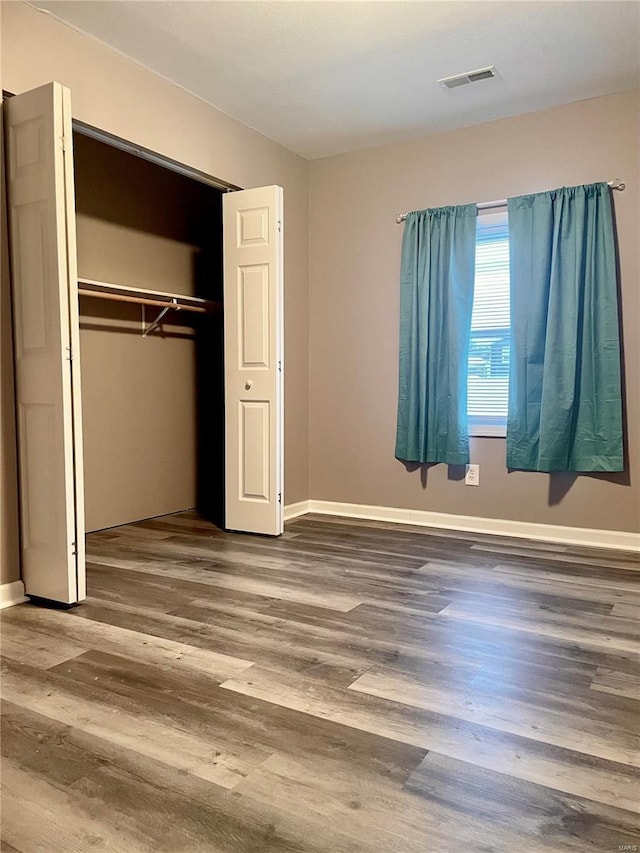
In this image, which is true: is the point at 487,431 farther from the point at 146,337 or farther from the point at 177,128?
the point at 177,128

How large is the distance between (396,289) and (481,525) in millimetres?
1695

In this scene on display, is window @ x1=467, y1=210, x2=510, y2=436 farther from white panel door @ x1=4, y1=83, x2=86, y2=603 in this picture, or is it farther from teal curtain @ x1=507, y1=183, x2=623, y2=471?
white panel door @ x1=4, y1=83, x2=86, y2=603

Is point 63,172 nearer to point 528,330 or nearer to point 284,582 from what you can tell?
point 284,582

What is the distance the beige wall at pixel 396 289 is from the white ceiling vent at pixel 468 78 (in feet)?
1.96

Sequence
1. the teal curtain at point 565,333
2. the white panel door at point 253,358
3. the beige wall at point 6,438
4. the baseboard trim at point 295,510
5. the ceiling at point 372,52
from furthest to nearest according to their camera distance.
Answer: the baseboard trim at point 295,510 < the white panel door at point 253,358 < the teal curtain at point 565,333 < the ceiling at point 372,52 < the beige wall at point 6,438

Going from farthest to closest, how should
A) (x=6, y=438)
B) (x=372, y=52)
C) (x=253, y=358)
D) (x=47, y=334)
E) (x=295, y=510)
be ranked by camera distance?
(x=295, y=510), (x=253, y=358), (x=372, y=52), (x=6, y=438), (x=47, y=334)

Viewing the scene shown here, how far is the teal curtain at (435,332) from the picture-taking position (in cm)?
406

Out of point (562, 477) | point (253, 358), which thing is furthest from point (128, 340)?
point (562, 477)

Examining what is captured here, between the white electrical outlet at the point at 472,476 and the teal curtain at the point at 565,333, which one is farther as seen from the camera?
the white electrical outlet at the point at 472,476

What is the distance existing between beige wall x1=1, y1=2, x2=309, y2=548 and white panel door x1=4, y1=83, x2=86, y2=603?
0.35 meters

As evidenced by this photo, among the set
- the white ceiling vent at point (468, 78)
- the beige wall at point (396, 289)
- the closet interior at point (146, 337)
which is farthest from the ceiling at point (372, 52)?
the closet interior at point (146, 337)

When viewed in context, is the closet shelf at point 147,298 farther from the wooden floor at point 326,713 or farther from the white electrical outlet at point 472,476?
the white electrical outlet at point 472,476

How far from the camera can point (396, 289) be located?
173 inches

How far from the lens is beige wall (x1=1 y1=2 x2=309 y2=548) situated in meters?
2.75
